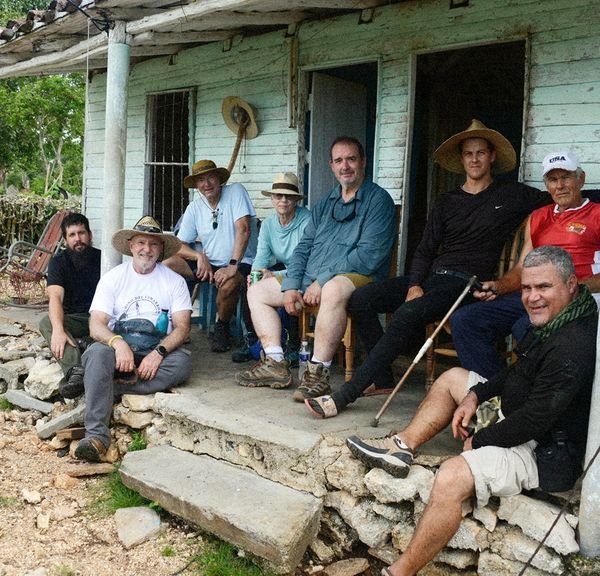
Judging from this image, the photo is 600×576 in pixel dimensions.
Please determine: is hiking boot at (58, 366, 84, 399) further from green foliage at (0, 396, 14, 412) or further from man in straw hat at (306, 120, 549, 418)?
man in straw hat at (306, 120, 549, 418)

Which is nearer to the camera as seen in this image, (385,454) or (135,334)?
(385,454)

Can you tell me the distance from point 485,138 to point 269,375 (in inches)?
79.7

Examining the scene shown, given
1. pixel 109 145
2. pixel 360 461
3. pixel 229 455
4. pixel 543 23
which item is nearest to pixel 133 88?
pixel 109 145

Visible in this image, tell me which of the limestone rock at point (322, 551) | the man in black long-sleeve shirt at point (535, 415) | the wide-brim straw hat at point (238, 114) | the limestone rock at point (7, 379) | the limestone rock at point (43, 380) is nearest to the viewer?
the man in black long-sleeve shirt at point (535, 415)

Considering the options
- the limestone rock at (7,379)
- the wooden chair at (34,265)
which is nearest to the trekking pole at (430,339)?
the limestone rock at (7,379)

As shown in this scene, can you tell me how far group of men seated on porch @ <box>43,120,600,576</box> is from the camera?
9.60 ft

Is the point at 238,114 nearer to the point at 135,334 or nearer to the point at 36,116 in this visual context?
the point at 135,334

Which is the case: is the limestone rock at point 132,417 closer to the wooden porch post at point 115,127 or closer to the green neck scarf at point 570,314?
the wooden porch post at point 115,127

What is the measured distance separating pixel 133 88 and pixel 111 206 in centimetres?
313

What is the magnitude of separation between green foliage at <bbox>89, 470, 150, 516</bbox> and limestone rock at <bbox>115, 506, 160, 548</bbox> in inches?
3.3

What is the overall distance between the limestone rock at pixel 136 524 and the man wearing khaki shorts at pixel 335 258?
1192 mm

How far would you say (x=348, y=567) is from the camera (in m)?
3.37

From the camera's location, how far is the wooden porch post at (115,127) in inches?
220

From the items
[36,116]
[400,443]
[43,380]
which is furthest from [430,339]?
[36,116]
